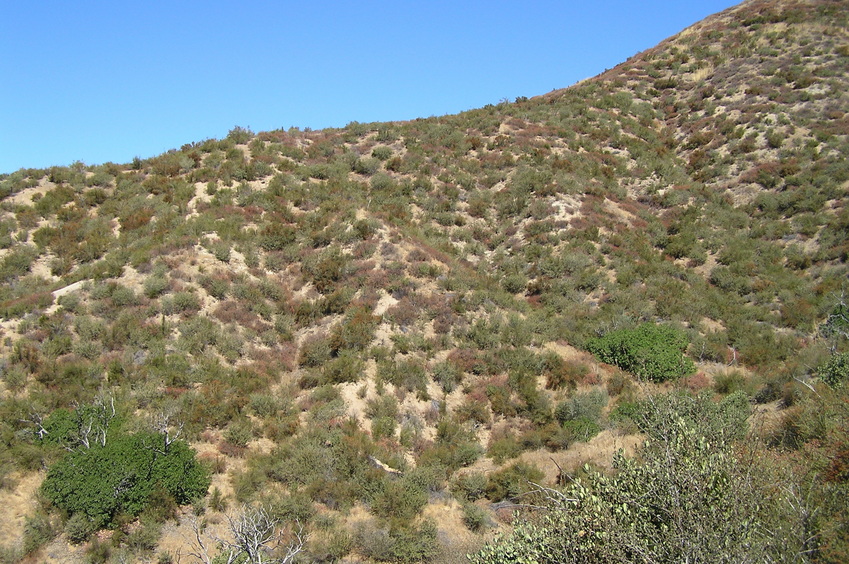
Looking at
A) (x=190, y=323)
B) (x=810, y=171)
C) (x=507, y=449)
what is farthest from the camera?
(x=810, y=171)

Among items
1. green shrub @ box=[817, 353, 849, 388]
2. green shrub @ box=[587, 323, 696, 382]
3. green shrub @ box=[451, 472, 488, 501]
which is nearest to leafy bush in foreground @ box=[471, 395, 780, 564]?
green shrub @ box=[451, 472, 488, 501]

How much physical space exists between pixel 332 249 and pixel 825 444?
16896 millimetres

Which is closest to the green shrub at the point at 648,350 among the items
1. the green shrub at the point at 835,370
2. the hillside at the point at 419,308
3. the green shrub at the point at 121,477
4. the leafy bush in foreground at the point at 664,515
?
the hillside at the point at 419,308

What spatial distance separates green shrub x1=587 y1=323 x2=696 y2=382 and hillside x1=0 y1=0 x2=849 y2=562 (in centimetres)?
22

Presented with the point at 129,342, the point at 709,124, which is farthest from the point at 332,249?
the point at 709,124

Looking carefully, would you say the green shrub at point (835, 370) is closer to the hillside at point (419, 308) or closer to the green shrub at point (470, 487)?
the hillside at point (419, 308)

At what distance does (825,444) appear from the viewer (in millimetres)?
9078

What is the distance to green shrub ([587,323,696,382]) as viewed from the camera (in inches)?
669

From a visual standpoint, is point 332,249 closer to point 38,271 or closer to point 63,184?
point 38,271

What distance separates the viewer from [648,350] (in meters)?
17.6

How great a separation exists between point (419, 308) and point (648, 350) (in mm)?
8048

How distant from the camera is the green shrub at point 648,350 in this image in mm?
17000

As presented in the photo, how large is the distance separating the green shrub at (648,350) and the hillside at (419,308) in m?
0.22

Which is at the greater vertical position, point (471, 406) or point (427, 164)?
point (427, 164)
